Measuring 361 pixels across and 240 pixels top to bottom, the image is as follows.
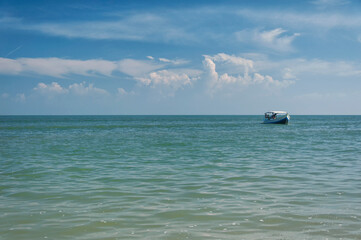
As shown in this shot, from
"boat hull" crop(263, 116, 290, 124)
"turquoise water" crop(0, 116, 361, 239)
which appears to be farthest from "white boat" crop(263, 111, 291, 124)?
"turquoise water" crop(0, 116, 361, 239)

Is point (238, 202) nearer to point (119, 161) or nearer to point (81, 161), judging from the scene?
point (119, 161)

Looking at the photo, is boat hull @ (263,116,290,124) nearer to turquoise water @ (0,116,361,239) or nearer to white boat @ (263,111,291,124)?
white boat @ (263,111,291,124)

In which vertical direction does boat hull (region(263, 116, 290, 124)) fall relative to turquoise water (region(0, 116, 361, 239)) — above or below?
above

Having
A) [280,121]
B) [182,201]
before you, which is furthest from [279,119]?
[182,201]

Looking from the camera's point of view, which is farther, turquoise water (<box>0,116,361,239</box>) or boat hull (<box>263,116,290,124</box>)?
boat hull (<box>263,116,290,124</box>)

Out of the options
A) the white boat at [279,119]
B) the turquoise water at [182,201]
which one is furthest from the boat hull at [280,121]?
the turquoise water at [182,201]

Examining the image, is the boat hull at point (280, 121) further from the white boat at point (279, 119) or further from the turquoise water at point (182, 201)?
the turquoise water at point (182, 201)

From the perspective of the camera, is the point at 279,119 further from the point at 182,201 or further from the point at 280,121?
the point at 182,201

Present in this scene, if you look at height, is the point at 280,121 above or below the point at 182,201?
above

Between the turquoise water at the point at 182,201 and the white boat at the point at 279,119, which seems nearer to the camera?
the turquoise water at the point at 182,201

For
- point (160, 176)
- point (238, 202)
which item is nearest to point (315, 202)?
point (238, 202)

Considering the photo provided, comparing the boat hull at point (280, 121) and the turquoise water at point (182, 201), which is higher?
the boat hull at point (280, 121)

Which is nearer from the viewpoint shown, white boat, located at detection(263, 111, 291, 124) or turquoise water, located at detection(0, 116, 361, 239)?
turquoise water, located at detection(0, 116, 361, 239)

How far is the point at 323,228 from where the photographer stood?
22.9 ft
